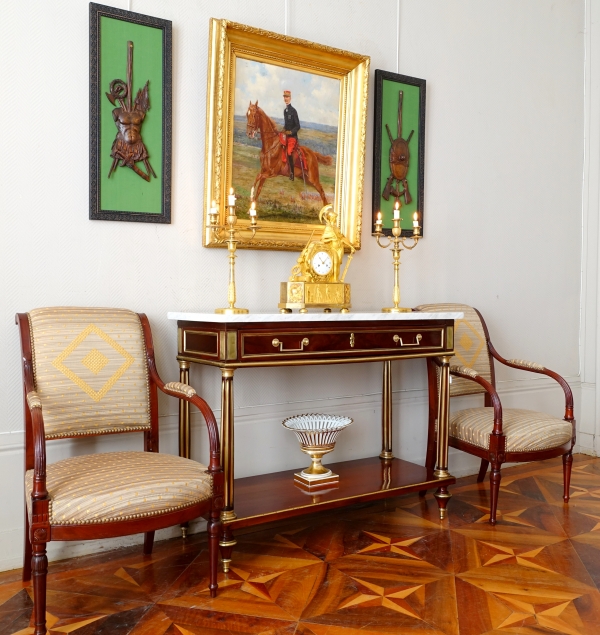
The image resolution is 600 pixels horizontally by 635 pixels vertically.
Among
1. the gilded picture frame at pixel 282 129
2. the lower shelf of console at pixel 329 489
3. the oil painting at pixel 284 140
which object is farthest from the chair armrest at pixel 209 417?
the oil painting at pixel 284 140

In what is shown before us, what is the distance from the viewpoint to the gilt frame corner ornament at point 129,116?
305 centimetres

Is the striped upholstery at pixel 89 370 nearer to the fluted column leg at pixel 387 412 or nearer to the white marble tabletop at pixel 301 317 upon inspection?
the white marble tabletop at pixel 301 317

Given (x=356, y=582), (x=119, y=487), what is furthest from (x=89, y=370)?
(x=356, y=582)

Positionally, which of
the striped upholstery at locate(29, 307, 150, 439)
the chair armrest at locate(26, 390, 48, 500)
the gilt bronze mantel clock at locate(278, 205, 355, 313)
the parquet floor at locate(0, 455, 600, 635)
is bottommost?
the parquet floor at locate(0, 455, 600, 635)

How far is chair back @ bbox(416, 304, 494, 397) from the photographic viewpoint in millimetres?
3961

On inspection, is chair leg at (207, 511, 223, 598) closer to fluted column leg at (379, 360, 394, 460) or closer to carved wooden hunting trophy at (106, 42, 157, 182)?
fluted column leg at (379, 360, 394, 460)

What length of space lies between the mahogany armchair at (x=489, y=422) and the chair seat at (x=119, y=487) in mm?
1637

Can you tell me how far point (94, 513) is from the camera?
221cm

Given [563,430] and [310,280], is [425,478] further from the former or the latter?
[310,280]

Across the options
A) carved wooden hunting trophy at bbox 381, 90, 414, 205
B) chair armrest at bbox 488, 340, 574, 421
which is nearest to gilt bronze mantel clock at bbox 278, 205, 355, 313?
carved wooden hunting trophy at bbox 381, 90, 414, 205

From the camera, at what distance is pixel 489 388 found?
11.5 ft

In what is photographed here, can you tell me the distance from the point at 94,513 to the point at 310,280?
1.62 metres

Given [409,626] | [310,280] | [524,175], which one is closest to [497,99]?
[524,175]

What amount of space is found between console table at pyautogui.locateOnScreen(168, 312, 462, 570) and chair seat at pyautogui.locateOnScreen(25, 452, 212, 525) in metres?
0.33
